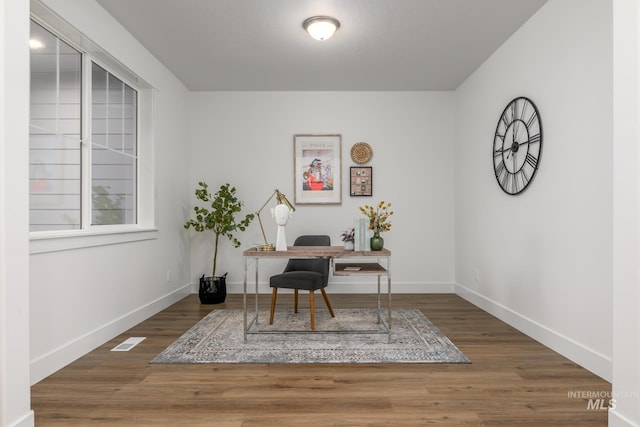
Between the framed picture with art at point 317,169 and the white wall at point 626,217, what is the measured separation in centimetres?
336

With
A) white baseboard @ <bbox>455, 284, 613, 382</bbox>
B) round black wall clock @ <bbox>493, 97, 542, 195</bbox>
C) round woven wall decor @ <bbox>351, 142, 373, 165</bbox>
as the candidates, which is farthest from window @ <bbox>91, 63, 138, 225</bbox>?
white baseboard @ <bbox>455, 284, 613, 382</bbox>

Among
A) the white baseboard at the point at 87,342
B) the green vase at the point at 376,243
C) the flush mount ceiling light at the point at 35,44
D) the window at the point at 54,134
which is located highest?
the flush mount ceiling light at the point at 35,44

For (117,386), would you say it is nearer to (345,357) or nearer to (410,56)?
(345,357)

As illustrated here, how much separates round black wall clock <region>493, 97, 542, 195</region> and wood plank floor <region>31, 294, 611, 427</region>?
1375 millimetres

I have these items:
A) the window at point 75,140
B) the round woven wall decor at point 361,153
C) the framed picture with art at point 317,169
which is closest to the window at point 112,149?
the window at point 75,140

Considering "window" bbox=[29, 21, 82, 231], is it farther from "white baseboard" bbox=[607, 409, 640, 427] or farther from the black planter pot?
"white baseboard" bbox=[607, 409, 640, 427]

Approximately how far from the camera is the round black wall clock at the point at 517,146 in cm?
302

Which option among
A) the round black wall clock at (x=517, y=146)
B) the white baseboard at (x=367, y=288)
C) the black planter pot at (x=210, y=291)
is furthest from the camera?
the white baseboard at (x=367, y=288)

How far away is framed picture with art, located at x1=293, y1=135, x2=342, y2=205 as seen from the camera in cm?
487

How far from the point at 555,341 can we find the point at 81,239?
348cm

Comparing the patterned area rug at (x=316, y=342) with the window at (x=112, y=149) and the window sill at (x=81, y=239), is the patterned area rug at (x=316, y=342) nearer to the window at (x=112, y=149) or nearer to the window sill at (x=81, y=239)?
the window sill at (x=81, y=239)

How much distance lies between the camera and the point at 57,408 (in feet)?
6.35

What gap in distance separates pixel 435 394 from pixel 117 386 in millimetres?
1817

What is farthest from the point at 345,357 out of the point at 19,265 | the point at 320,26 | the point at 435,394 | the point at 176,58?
the point at 176,58
